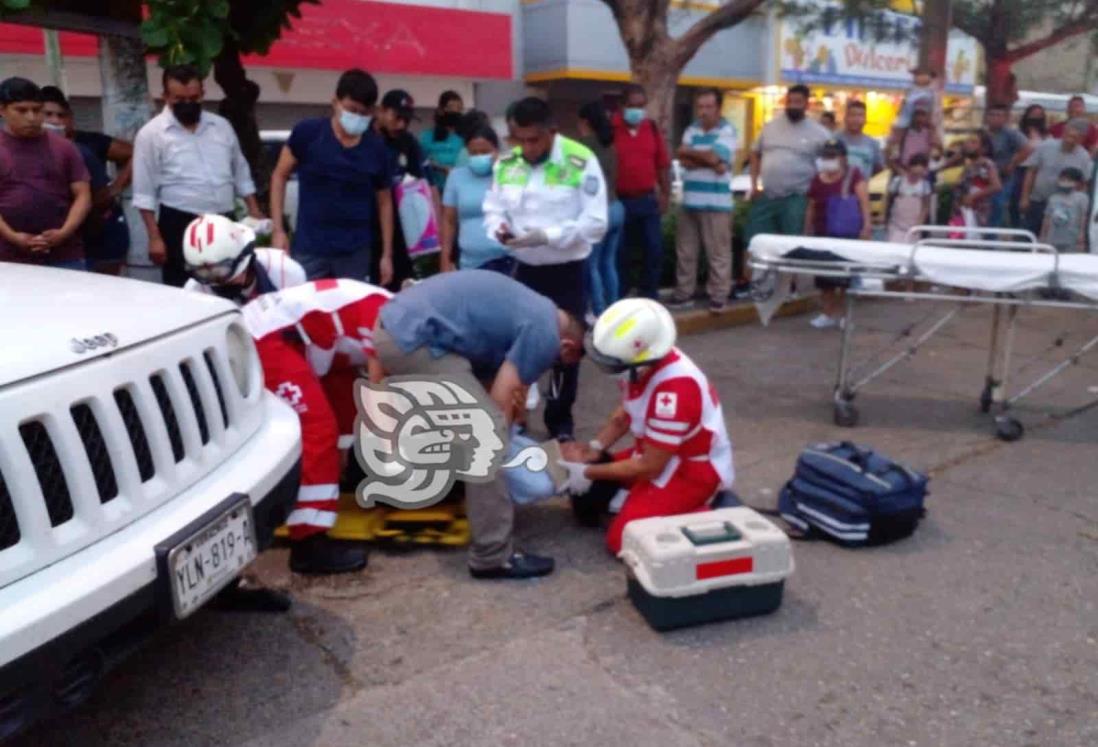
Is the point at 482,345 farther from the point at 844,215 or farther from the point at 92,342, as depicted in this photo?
the point at 844,215

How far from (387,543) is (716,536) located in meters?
1.32

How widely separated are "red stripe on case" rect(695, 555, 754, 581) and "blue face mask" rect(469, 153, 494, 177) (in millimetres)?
3072

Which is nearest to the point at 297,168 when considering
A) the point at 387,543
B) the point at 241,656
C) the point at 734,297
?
the point at 387,543

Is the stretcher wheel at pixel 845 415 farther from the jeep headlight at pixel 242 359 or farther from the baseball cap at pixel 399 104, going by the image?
the jeep headlight at pixel 242 359

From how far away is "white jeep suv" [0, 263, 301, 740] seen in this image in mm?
2117

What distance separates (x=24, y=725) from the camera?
2082 millimetres

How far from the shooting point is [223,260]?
11.4ft

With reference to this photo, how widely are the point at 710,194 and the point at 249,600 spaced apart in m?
5.18

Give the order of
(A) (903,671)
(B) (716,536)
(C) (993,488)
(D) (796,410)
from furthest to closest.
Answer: (D) (796,410), (C) (993,488), (B) (716,536), (A) (903,671)

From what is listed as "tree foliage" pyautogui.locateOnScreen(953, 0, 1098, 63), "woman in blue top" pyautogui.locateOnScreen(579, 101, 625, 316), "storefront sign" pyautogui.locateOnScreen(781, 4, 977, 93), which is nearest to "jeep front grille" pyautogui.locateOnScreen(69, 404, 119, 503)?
"woman in blue top" pyautogui.locateOnScreen(579, 101, 625, 316)

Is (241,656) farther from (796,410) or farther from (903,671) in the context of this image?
(796,410)

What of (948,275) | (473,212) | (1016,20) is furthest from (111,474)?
(1016,20)

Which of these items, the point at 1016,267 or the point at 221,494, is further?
the point at 1016,267

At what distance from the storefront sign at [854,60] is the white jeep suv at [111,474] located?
2095 cm
